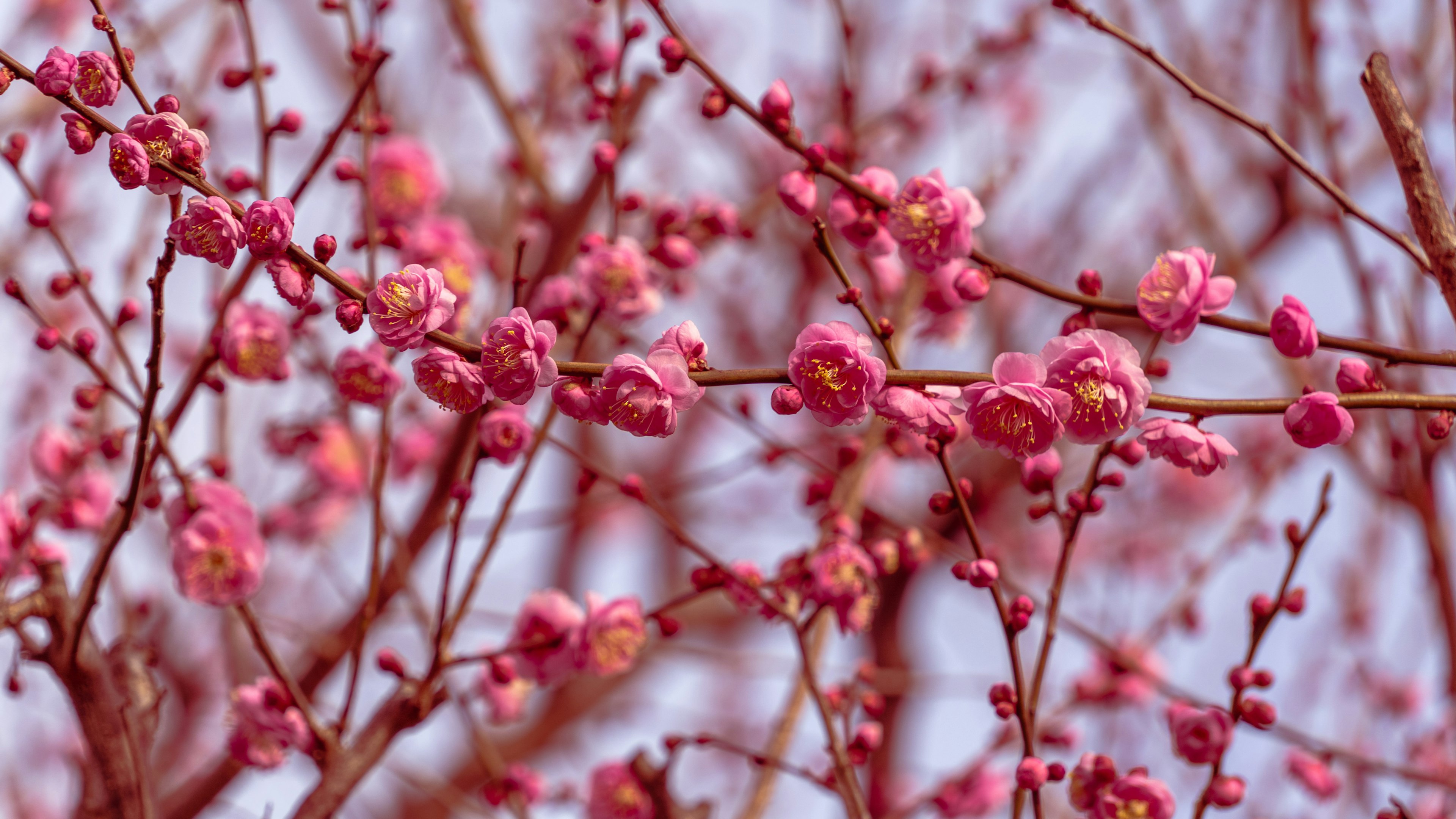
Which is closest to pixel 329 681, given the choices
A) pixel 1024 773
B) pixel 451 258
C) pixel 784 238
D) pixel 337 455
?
pixel 337 455

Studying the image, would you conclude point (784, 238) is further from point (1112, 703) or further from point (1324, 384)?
point (1112, 703)

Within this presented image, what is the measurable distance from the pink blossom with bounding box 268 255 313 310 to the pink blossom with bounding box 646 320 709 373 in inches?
15.5

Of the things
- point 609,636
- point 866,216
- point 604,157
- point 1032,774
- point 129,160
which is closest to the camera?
point 129,160

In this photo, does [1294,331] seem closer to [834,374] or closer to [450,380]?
[834,374]

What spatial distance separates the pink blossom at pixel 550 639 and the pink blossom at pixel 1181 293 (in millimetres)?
1072

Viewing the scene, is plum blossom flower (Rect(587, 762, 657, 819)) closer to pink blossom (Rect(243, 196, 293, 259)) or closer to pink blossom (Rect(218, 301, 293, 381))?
pink blossom (Rect(218, 301, 293, 381))

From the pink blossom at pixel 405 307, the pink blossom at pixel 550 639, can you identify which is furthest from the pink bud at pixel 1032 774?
the pink blossom at pixel 405 307

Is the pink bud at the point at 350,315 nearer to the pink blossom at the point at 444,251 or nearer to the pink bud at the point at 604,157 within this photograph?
the pink blossom at the point at 444,251

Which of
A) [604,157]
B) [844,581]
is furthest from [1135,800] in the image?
[604,157]

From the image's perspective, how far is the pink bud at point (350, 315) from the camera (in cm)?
117

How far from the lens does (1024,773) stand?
4.88ft

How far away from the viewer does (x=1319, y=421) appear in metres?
1.26

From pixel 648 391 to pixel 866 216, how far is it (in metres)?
0.57

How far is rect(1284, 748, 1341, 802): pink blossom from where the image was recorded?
83.0 inches
